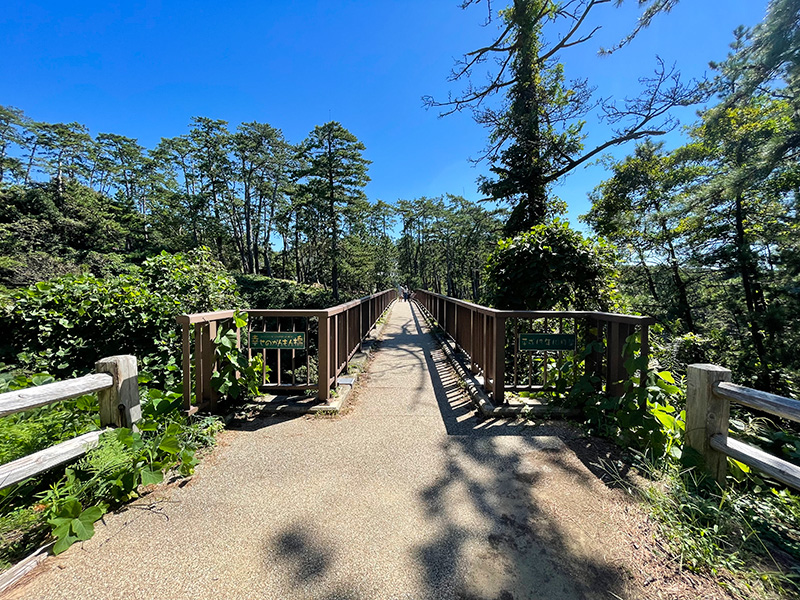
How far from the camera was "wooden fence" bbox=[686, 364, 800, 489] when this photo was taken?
1.96 meters

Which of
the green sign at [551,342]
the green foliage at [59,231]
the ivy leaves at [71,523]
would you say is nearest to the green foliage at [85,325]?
the ivy leaves at [71,523]

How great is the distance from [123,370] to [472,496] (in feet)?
8.50

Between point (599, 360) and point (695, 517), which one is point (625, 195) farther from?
point (695, 517)

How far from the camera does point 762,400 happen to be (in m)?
1.89

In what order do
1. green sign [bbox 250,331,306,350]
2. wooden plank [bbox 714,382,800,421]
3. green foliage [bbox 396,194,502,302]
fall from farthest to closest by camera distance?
1. green foliage [bbox 396,194,502,302]
2. green sign [bbox 250,331,306,350]
3. wooden plank [bbox 714,382,800,421]

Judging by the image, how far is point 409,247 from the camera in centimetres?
4769

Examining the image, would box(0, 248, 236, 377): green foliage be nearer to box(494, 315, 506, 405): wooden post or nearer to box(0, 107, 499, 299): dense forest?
box(494, 315, 506, 405): wooden post

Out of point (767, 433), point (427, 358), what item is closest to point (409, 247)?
point (427, 358)

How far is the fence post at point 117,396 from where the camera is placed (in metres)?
2.18

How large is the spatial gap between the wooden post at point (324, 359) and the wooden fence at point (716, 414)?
328 cm

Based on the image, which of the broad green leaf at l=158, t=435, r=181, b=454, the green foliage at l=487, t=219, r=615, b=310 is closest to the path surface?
the broad green leaf at l=158, t=435, r=181, b=454

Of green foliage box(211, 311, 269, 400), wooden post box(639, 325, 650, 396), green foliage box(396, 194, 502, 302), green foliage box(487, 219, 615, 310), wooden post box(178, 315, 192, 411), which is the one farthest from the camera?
green foliage box(396, 194, 502, 302)

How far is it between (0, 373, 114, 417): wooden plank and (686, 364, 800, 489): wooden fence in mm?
4087

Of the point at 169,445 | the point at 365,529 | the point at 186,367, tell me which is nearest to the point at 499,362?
the point at 365,529
